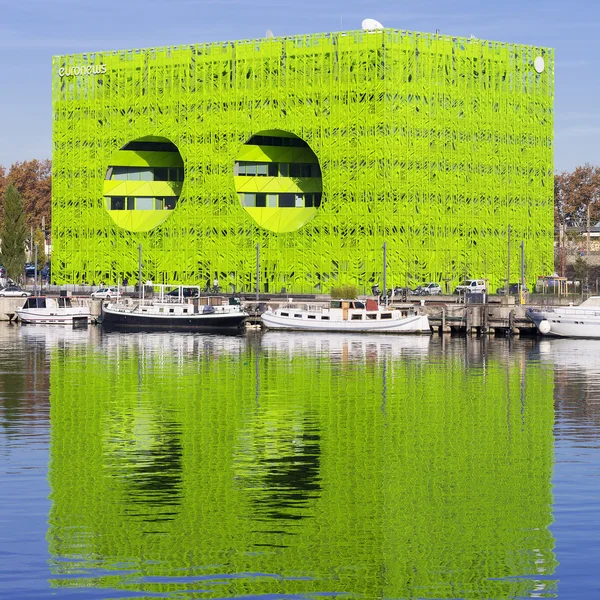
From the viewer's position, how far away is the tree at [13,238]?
183125mm

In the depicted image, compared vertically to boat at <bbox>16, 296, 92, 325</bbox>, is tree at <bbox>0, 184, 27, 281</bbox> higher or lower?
higher

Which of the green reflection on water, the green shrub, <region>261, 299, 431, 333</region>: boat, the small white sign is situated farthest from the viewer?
the small white sign

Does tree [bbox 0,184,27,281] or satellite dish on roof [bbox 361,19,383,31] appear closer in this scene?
satellite dish on roof [bbox 361,19,383,31]

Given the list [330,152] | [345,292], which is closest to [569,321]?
[345,292]

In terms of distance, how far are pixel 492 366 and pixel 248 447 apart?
39.4 metres

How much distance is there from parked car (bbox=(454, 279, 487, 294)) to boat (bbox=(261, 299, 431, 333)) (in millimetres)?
17362

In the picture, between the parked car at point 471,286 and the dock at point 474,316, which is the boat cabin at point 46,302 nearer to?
the dock at point 474,316

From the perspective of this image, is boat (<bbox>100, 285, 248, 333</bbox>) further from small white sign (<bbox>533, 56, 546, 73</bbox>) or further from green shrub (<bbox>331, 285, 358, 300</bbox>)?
small white sign (<bbox>533, 56, 546, 73</bbox>)

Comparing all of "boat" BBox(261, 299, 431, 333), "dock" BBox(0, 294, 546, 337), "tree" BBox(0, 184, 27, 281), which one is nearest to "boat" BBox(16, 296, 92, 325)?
"dock" BBox(0, 294, 546, 337)

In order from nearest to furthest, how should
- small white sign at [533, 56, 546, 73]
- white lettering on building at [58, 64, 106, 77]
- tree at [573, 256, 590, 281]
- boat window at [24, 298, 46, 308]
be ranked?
boat window at [24, 298, 46, 308] → small white sign at [533, 56, 546, 73] → white lettering on building at [58, 64, 106, 77] → tree at [573, 256, 590, 281]

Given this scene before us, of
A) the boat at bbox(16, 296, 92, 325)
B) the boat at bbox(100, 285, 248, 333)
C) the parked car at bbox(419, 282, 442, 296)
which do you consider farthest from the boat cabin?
the parked car at bbox(419, 282, 442, 296)

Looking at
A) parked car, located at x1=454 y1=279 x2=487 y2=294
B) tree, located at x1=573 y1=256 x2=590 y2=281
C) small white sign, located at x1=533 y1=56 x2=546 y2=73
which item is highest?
small white sign, located at x1=533 y1=56 x2=546 y2=73

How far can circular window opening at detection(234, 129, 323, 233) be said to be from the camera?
15725 cm

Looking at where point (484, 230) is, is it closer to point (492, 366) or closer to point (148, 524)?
point (492, 366)
